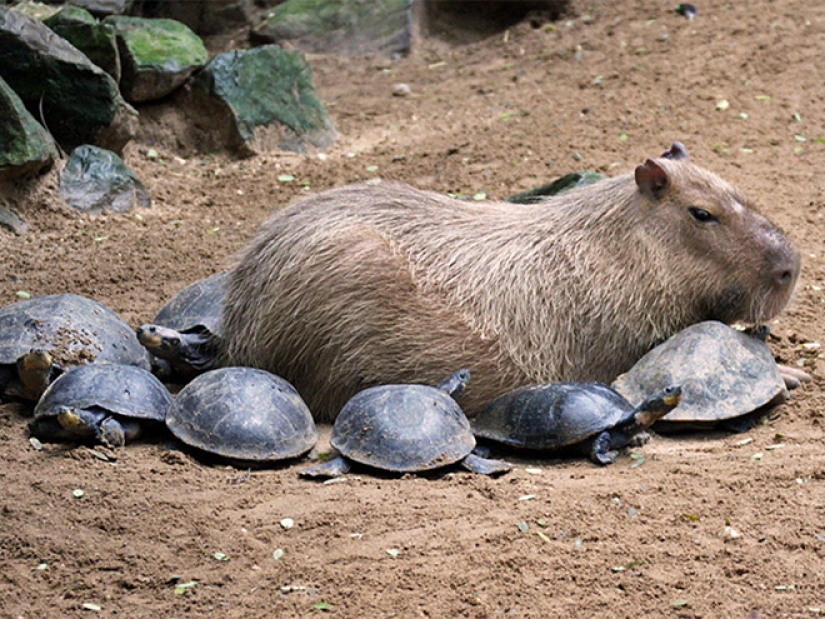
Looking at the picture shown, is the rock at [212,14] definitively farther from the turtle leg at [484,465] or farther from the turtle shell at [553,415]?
the turtle leg at [484,465]

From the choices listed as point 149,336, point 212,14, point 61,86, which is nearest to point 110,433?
point 149,336

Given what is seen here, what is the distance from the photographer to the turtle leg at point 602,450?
16.1 feet

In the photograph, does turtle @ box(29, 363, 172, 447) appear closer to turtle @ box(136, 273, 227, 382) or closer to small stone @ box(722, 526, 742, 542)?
turtle @ box(136, 273, 227, 382)

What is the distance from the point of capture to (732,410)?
203 inches

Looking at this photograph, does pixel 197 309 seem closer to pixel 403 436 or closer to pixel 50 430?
pixel 50 430

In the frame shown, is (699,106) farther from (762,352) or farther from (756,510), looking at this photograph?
(756,510)

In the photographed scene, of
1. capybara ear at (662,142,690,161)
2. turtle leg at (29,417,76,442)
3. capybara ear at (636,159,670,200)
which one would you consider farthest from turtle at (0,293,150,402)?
capybara ear at (662,142,690,161)

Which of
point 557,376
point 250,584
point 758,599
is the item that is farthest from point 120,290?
point 758,599

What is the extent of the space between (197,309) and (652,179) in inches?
97.7

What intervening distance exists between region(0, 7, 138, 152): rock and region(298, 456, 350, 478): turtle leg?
4467mm

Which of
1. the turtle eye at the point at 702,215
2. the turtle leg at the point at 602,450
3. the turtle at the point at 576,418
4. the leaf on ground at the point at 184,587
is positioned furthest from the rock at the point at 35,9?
the leaf on ground at the point at 184,587

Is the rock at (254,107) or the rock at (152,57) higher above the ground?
the rock at (152,57)

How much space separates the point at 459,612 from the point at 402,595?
218 mm

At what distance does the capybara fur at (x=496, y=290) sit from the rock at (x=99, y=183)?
2.74 meters
